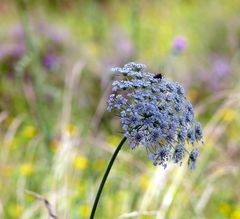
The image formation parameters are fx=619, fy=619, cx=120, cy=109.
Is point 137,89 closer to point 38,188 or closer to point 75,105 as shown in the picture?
point 38,188

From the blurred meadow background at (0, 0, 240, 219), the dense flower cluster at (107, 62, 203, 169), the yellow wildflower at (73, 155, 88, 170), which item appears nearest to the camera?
the dense flower cluster at (107, 62, 203, 169)

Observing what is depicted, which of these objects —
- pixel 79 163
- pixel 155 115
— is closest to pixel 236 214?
pixel 79 163

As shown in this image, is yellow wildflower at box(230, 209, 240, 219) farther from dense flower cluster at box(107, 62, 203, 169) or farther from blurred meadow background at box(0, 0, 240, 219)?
dense flower cluster at box(107, 62, 203, 169)

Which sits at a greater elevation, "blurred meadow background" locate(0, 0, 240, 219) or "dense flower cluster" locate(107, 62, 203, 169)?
"blurred meadow background" locate(0, 0, 240, 219)

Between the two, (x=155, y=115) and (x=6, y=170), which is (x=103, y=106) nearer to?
(x=6, y=170)

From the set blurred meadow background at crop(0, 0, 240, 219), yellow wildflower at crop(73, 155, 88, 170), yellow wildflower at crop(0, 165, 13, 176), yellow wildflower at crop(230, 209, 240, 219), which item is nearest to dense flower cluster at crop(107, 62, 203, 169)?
blurred meadow background at crop(0, 0, 240, 219)

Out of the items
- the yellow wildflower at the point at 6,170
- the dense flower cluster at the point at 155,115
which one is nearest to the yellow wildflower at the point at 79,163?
the yellow wildflower at the point at 6,170
